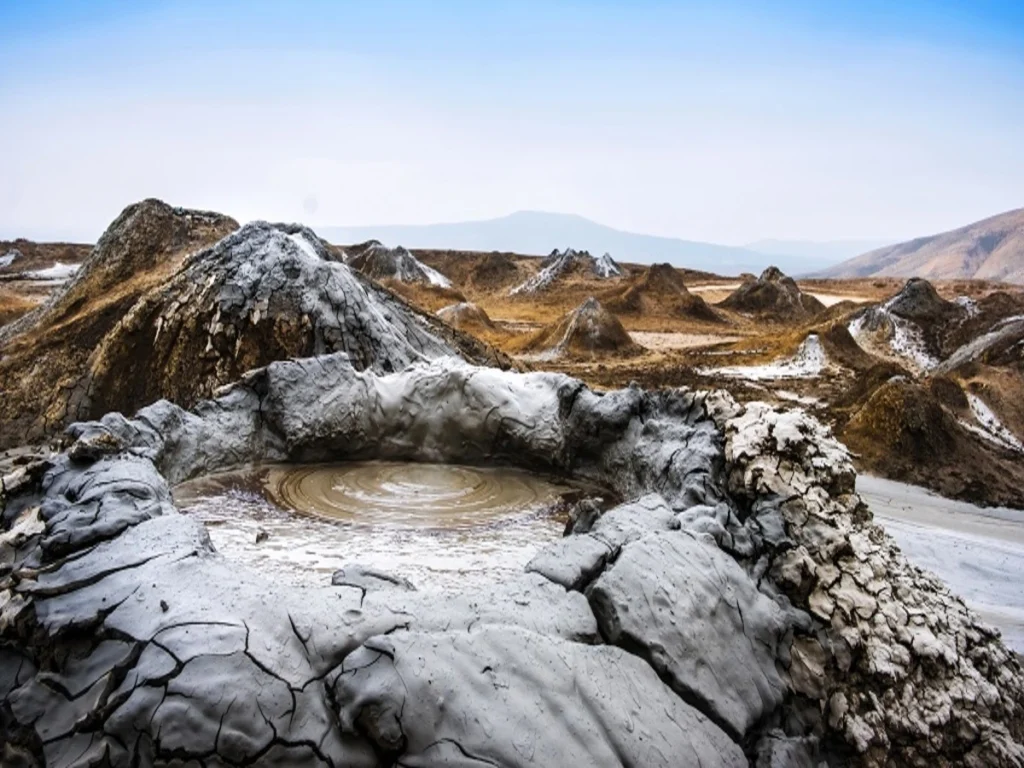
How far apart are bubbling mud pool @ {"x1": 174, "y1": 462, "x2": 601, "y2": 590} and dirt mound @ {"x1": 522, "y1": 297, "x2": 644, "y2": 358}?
1030cm

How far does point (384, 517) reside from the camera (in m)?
2.91

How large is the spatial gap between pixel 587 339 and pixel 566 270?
14940 mm

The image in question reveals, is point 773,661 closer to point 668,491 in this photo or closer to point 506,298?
point 668,491

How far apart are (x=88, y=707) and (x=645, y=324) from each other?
18355mm

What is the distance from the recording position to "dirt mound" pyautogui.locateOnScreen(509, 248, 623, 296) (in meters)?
27.0

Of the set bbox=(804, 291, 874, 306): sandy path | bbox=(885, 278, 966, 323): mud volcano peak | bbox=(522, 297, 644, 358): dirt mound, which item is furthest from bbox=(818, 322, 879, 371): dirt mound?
bbox=(804, 291, 874, 306): sandy path

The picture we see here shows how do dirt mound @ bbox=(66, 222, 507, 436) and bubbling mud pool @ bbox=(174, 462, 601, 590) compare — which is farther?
dirt mound @ bbox=(66, 222, 507, 436)

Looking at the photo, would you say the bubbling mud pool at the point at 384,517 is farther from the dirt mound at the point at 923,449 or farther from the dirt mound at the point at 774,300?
the dirt mound at the point at 774,300

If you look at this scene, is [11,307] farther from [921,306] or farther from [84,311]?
[921,306]

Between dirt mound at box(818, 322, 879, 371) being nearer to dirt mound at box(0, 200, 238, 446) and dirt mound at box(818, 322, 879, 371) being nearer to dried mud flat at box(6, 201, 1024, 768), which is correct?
dried mud flat at box(6, 201, 1024, 768)

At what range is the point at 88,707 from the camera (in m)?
1.59

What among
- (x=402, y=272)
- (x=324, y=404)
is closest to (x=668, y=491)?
(x=324, y=404)

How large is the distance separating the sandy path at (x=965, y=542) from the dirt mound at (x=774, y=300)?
1673 cm

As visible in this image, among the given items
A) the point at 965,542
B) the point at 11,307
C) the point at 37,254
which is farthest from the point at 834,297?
the point at 37,254
